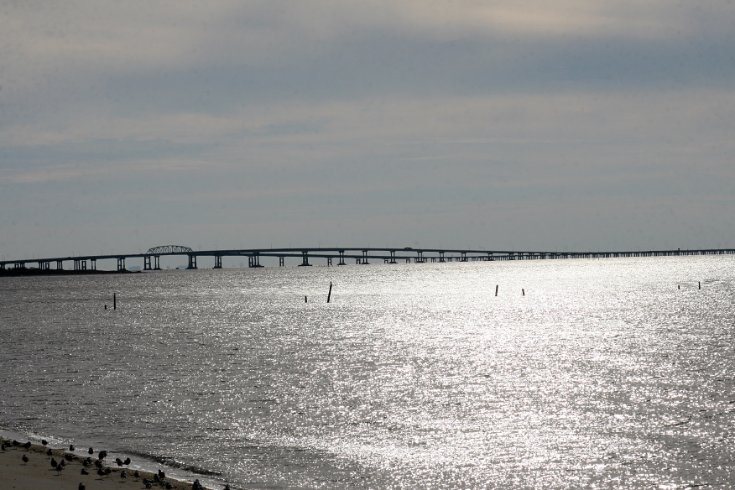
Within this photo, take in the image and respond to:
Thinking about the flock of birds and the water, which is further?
the water

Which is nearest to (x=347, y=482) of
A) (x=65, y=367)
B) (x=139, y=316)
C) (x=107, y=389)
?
(x=107, y=389)

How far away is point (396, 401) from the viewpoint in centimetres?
3634

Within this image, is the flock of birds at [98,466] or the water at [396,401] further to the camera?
the water at [396,401]

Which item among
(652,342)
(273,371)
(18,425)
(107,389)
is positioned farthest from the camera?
(652,342)

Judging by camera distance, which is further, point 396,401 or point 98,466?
point 396,401

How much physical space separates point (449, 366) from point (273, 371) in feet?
31.6

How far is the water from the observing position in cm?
2495

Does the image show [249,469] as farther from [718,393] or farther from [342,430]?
[718,393]

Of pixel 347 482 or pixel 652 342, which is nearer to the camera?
pixel 347 482

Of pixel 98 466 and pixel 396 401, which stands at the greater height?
pixel 98 466

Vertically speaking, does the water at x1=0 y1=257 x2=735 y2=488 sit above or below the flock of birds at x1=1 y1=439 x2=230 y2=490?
below

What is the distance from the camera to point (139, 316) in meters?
101

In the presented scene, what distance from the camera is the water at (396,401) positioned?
81.9ft

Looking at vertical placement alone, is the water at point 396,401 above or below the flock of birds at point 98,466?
below
